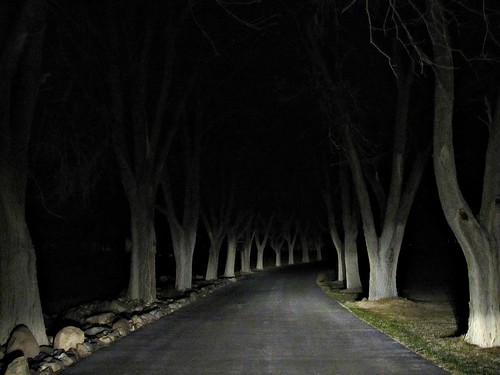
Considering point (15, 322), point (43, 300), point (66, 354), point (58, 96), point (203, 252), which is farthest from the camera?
point (203, 252)

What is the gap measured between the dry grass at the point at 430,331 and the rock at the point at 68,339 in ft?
20.4

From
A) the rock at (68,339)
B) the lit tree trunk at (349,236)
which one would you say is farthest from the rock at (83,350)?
the lit tree trunk at (349,236)

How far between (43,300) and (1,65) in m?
19.4

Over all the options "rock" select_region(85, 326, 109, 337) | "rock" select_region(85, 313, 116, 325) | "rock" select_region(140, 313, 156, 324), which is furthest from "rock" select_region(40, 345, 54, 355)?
"rock" select_region(140, 313, 156, 324)

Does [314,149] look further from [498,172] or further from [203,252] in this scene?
[203,252]

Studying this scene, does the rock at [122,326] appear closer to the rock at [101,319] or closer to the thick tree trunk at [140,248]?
the rock at [101,319]

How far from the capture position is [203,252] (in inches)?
3216

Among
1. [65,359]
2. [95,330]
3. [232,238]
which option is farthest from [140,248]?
[232,238]

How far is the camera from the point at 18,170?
1102cm

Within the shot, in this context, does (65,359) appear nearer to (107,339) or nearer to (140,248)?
(107,339)

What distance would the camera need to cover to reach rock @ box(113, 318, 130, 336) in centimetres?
1281

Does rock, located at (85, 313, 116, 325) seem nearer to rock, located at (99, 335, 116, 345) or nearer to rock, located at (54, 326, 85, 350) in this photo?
rock, located at (99, 335, 116, 345)

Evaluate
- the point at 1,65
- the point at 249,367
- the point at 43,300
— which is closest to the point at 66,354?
the point at 249,367

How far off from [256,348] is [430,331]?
15.5 ft
